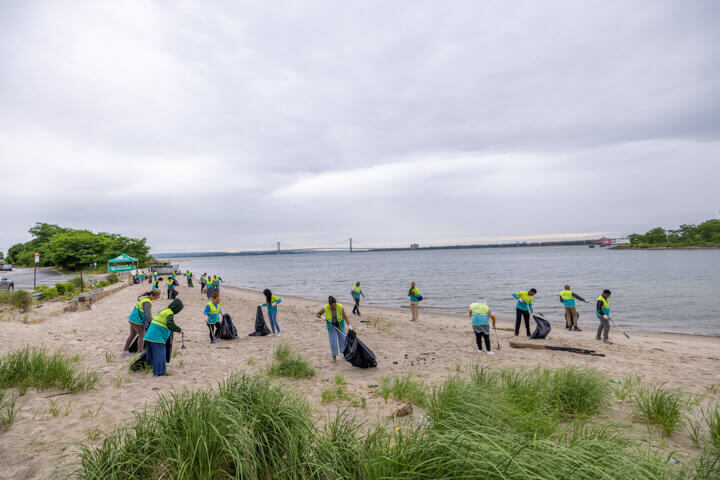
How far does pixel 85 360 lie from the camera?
290 inches

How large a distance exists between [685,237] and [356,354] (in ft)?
695

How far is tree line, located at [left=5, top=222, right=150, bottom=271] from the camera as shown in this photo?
83.3 feet

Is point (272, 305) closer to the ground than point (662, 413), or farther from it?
farther from it

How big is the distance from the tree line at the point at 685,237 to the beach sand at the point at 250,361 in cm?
18673

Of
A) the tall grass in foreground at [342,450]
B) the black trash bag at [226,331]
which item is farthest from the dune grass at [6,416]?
the black trash bag at [226,331]

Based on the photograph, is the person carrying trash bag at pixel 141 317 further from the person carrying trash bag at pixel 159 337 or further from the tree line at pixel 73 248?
the tree line at pixel 73 248

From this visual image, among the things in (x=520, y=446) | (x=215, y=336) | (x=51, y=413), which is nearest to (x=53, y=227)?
(x=215, y=336)

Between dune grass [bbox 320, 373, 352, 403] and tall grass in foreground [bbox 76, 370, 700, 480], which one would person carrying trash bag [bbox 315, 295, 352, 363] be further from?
tall grass in foreground [bbox 76, 370, 700, 480]

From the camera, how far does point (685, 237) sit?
151875 millimetres

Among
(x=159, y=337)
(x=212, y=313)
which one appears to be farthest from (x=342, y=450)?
(x=212, y=313)

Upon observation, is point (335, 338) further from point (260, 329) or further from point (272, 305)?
point (260, 329)

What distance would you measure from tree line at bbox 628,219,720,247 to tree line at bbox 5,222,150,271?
20225 centimetres

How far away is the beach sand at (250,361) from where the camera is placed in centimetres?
402

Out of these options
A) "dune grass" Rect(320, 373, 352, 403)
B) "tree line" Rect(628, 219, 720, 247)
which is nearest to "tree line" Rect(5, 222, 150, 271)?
"dune grass" Rect(320, 373, 352, 403)
